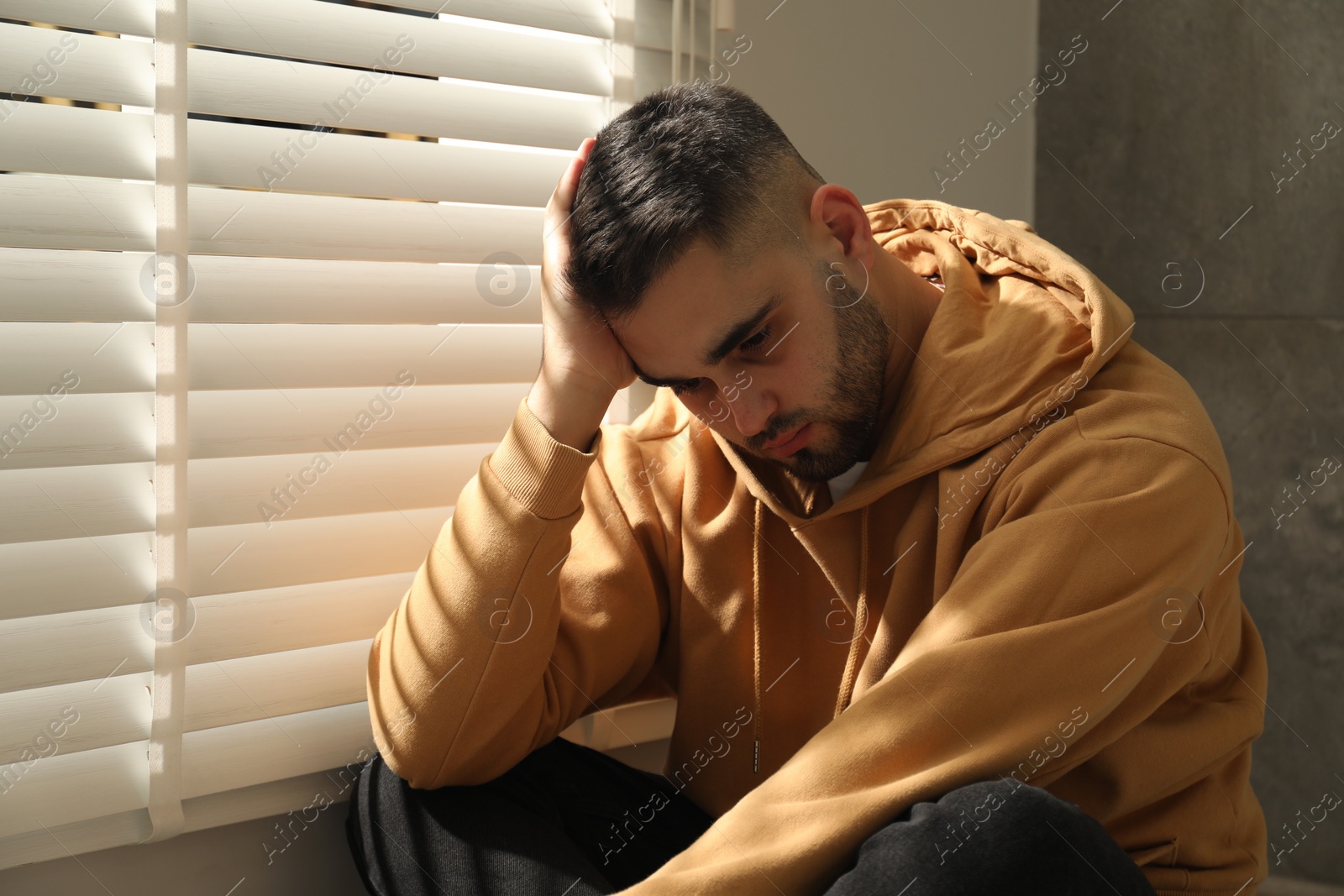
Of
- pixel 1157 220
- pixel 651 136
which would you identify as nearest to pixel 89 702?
pixel 651 136

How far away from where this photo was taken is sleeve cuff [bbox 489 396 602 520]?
103cm

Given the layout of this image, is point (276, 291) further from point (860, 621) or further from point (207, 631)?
point (860, 621)

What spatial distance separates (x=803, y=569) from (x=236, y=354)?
65cm

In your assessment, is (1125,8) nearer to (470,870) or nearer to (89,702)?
(470,870)

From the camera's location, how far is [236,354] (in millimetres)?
1097

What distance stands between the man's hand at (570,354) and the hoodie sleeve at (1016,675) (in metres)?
0.39

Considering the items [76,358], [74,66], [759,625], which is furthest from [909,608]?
[74,66]

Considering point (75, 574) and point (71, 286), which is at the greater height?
point (71, 286)

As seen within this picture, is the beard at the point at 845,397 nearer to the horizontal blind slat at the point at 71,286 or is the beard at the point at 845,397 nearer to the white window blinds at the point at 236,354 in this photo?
the white window blinds at the point at 236,354

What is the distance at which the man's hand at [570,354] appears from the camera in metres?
1.06

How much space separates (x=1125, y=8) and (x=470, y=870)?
1.71 m

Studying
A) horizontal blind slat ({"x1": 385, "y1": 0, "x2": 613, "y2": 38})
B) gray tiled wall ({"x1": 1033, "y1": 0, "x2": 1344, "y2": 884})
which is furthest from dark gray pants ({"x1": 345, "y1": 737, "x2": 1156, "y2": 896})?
gray tiled wall ({"x1": 1033, "y1": 0, "x2": 1344, "y2": 884})

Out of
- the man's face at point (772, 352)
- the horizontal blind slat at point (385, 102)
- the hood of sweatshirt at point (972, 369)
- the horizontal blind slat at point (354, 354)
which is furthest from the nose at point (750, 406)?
the horizontal blind slat at point (385, 102)

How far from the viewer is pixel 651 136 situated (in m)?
1.03
